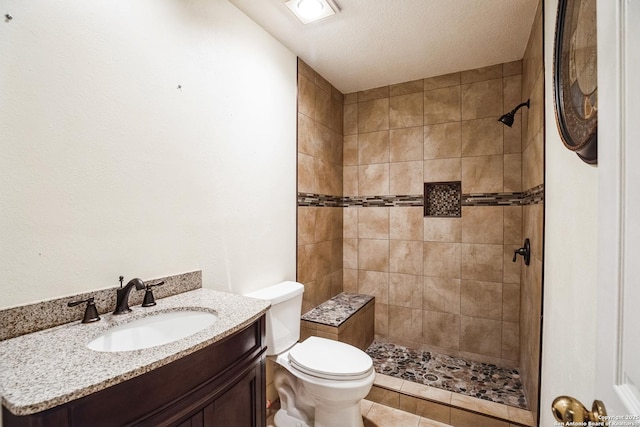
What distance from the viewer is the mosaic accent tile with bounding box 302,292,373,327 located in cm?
223

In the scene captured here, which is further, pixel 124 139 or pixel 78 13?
pixel 124 139

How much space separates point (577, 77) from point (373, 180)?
1.92 metres

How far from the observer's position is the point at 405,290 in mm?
2689

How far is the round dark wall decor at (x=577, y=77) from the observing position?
2.60 ft

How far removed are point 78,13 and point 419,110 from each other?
7.73ft

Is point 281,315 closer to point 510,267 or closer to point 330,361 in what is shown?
point 330,361

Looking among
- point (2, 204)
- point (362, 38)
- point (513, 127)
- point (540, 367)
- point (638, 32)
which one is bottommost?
point (540, 367)

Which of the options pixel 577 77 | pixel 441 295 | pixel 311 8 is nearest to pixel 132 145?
pixel 311 8

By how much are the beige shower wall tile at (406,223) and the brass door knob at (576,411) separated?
2155 millimetres

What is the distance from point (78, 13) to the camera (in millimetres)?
1052

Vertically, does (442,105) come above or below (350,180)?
above

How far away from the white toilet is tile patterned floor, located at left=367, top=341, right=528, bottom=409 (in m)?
0.72

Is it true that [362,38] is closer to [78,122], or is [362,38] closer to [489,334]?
[78,122]

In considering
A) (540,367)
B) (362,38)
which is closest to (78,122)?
(362,38)
